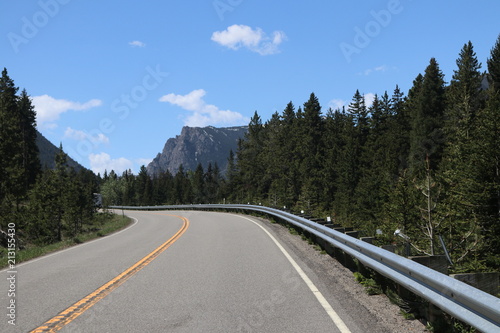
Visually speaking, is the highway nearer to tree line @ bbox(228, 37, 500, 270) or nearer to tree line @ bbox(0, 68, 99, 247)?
tree line @ bbox(228, 37, 500, 270)

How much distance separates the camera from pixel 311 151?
7250 centimetres

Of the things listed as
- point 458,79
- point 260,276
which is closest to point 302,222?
point 260,276

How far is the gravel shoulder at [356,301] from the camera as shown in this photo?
16.3 ft

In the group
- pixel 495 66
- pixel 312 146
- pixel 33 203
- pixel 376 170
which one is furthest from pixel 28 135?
pixel 495 66

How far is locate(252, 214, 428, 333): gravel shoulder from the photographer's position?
16.3 ft

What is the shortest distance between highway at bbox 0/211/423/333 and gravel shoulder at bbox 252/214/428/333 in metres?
0.02

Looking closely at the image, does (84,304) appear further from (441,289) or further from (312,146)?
(312,146)

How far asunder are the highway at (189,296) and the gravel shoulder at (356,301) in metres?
0.02

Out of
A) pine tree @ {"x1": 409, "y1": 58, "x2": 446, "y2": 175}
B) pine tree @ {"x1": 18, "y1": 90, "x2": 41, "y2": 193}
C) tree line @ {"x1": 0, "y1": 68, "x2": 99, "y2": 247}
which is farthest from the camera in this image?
pine tree @ {"x1": 18, "y1": 90, "x2": 41, "y2": 193}

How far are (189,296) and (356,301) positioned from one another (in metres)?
2.54

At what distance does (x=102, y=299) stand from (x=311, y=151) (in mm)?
67421

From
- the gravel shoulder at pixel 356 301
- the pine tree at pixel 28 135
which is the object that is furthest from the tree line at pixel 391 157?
the pine tree at pixel 28 135

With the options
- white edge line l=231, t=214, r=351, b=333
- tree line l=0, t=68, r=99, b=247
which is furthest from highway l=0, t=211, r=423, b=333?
tree line l=0, t=68, r=99, b=247

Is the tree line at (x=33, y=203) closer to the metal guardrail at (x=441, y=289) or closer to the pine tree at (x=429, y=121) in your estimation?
the metal guardrail at (x=441, y=289)
